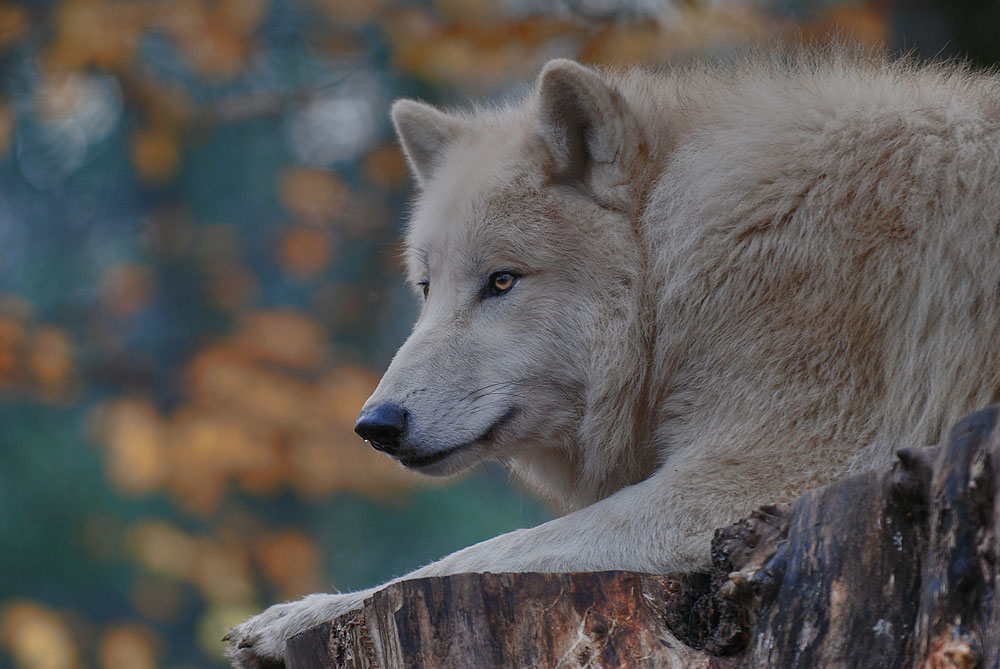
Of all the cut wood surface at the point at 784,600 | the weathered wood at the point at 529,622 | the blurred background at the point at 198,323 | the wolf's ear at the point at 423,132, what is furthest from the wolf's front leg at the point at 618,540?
the blurred background at the point at 198,323

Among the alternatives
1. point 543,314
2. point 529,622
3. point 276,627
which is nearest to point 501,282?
point 543,314

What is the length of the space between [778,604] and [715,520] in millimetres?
634

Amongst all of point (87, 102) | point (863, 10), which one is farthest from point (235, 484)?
point (863, 10)

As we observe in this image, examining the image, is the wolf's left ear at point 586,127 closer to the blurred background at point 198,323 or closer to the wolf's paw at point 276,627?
the wolf's paw at point 276,627

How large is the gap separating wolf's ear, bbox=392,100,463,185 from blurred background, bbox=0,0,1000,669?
4.19m

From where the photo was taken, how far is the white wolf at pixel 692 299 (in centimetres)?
301

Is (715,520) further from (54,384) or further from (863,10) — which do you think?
(54,384)

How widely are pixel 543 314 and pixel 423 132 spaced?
4.40 feet

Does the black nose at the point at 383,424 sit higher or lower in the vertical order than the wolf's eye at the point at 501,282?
lower

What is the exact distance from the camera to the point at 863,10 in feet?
24.3

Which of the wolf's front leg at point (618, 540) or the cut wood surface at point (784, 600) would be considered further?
the wolf's front leg at point (618, 540)

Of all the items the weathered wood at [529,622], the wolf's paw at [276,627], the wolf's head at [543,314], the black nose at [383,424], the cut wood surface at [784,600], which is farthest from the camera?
the wolf's head at [543,314]

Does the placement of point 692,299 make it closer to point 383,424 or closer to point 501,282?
point 501,282

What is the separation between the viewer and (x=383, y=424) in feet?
11.3
